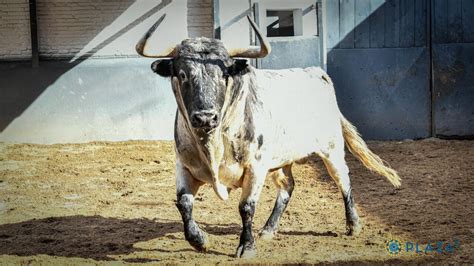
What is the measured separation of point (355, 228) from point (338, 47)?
5.72m

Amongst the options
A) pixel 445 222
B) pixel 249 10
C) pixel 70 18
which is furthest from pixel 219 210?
pixel 70 18

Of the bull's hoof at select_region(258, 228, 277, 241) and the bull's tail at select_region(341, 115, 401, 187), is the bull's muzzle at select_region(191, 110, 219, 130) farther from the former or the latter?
the bull's tail at select_region(341, 115, 401, 187)

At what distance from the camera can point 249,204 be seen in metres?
6.31

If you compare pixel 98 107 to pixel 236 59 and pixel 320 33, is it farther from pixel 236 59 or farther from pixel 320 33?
pixel 236 59

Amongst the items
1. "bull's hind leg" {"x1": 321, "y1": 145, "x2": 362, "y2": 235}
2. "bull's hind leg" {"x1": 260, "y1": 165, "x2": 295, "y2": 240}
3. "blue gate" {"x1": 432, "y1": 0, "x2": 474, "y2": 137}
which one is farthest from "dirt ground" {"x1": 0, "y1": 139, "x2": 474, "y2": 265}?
"blue gate" {"x1": 432, "y1": 0, "x2": 474, "y2": 137}

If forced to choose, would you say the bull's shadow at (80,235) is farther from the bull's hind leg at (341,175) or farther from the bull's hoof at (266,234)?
the bull's hind leg at (341,175)

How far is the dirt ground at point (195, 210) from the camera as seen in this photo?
21.1ft

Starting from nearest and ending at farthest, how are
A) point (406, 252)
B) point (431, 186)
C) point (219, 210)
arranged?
point (406, 252) < point (219, 210) < point (431, 186)

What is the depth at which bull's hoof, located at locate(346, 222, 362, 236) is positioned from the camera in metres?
7.09

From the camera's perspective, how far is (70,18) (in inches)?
500

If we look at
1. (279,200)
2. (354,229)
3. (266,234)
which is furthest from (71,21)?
(354,229)

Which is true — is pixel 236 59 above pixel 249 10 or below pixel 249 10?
below

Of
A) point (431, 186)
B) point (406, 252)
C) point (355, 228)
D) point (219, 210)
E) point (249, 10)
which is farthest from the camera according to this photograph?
point (249, 10)

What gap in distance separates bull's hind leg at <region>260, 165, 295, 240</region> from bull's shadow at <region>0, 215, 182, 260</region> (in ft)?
2.70
